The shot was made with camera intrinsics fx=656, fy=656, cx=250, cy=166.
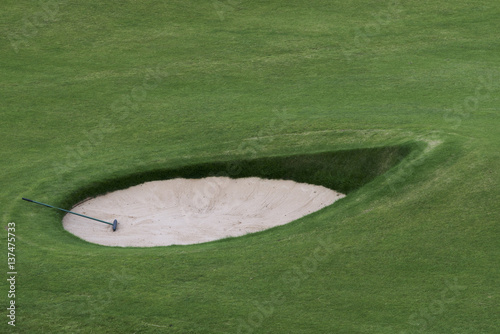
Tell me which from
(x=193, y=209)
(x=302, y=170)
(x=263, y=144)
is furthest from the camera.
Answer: (x=263, y=144)

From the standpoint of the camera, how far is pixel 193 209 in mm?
21469

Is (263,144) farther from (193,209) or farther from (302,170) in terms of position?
(193,209)

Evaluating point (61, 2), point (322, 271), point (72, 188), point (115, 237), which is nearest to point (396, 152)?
point (322, 271)

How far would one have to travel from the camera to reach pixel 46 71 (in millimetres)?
29484

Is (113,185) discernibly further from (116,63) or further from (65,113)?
(116,63)

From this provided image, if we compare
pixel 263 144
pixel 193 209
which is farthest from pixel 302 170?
pixel 193 209

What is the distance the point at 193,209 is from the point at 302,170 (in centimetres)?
386

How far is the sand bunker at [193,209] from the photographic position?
20156 millimetres

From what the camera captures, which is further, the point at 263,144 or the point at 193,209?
the point at 263,144

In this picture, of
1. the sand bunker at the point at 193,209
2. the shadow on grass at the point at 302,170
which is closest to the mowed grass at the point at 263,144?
the shadow on grass at the point at 302,170

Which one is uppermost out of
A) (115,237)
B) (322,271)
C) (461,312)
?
(115,237)

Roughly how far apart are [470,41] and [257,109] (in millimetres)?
11418

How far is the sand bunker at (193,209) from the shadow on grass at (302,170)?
0.24 metres

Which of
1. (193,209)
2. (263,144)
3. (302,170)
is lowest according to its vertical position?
(193,209)
